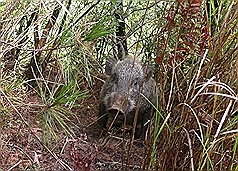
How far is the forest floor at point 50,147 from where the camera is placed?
2232mm

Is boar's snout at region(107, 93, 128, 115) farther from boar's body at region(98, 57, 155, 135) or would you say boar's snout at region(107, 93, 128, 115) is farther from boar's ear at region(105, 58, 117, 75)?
boar's ear at region(105, 58, 117, 75)

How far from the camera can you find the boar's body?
3.02 meters

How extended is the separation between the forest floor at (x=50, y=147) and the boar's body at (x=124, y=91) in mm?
137

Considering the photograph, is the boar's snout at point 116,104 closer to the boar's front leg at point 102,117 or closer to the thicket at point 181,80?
the boar's front leg at point 102,117

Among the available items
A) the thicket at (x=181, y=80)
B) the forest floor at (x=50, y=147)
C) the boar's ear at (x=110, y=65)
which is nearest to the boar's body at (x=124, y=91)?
the boar's ear at (x=110, y=65)

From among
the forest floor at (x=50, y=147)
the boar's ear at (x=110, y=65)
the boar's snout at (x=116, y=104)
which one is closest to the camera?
the forest floor at (x=50, y=147)

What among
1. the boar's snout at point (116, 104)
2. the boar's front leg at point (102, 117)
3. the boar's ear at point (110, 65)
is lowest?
the boar's front leg at point (102, 117)

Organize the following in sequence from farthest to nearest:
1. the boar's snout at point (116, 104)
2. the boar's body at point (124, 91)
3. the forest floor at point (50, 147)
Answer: the boar's body at point (124, 91) < the boar's snout at point (116, 104) < the forest floor at point (50, 147)

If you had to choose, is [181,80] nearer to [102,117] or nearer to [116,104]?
[116,104]

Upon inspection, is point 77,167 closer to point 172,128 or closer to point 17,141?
point 172,128

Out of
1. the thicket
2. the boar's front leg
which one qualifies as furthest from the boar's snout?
the thicket

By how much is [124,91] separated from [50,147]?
2.69 feet

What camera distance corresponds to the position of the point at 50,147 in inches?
95.0

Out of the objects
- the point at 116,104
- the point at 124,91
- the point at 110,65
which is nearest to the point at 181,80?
the point at 116,104
